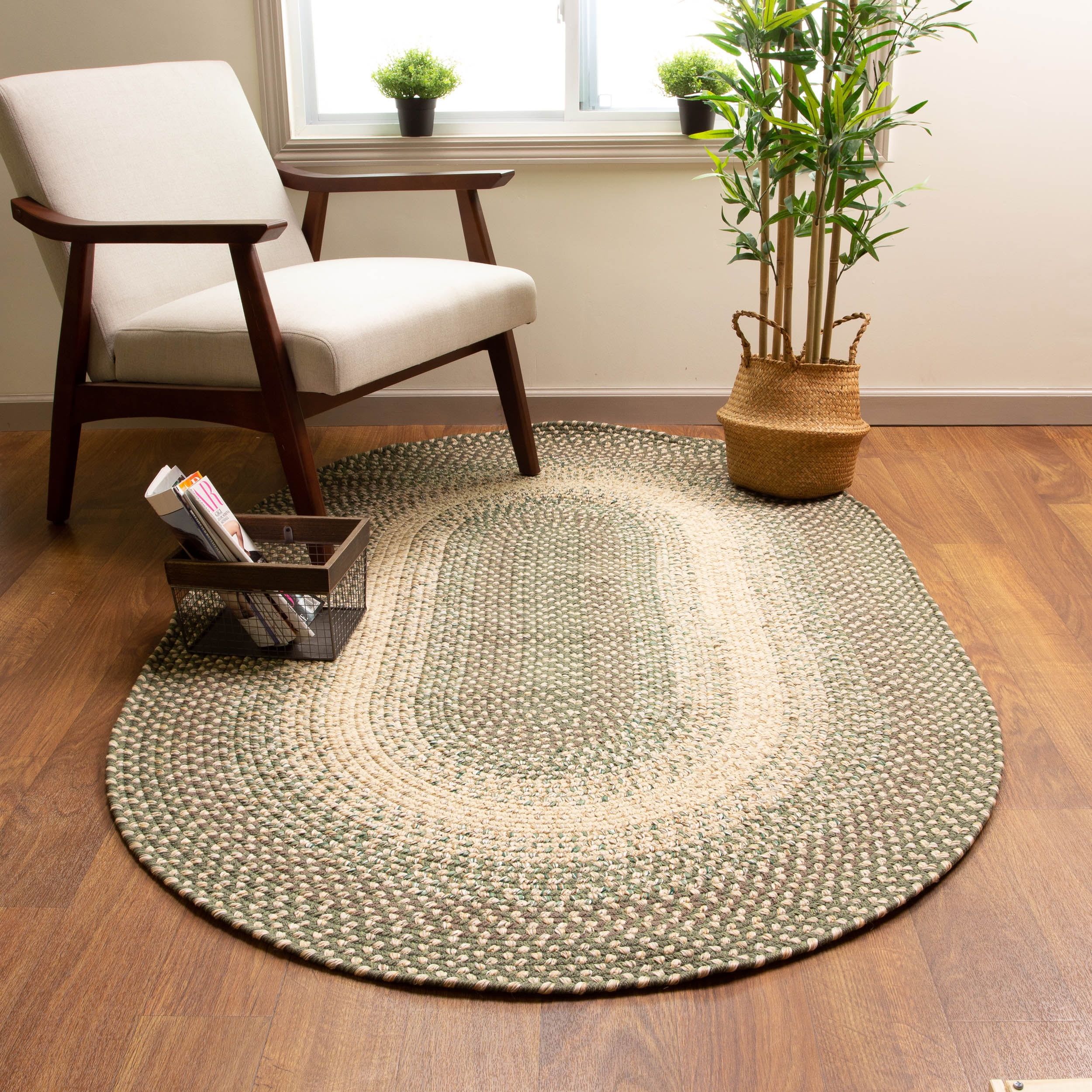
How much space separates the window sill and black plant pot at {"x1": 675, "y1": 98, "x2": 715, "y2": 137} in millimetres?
41

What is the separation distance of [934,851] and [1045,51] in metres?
2.04

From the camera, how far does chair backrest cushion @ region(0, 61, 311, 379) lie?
6.33 ft

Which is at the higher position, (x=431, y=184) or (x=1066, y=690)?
(x=431, y=184)

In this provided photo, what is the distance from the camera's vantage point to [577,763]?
1.32 metres

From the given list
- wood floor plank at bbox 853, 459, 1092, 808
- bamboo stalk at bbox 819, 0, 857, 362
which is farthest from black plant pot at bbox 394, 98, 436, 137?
wood floor plank at bbox 853, 459, 1092, 808

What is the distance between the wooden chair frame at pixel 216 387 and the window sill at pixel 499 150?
324 mm

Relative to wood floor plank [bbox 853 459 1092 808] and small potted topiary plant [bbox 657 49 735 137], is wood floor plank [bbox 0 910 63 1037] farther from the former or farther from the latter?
small potted topiary plant [bbox 657 49 735 137]

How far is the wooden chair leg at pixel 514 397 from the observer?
2.22 meters

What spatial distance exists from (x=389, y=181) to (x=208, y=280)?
44 cm

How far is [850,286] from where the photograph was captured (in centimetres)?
260

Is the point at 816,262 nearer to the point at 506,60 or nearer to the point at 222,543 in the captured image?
the point at 506,60

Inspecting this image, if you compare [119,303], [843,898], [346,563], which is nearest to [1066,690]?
[843,898]

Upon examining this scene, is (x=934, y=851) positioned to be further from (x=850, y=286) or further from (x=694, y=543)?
(x=850, y=286)

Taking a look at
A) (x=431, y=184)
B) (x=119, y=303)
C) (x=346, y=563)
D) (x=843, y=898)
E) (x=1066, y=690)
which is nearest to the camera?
(x=843, y=898)
